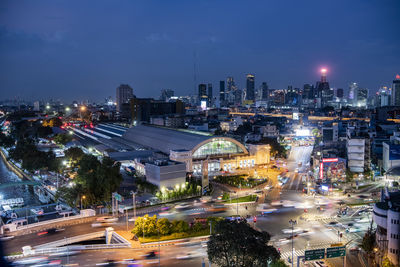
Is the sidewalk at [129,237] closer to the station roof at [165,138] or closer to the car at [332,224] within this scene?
the car at [332,224]

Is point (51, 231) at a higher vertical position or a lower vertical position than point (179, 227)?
lower

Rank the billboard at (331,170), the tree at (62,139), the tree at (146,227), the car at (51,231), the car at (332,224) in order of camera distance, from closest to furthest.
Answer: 1. the tree at (146,227)
2. the car at (51,231)
3. the car at (332,224)
4. the billboard at (331,170)
5. the tree at (62,139)

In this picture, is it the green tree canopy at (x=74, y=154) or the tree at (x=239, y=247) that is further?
the green tree canopy at (x=74, y=154)

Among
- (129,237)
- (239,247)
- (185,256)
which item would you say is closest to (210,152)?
(129,237)

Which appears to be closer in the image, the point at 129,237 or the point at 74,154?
the point at 129,237

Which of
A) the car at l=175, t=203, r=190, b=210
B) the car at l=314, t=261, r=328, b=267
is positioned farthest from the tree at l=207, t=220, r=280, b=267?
the car at l=175, t=203, r=190, b=210

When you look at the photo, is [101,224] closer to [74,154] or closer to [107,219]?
[107,219]

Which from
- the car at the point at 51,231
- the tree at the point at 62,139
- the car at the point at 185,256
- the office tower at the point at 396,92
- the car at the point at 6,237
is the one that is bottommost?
the car at the point at 6,237

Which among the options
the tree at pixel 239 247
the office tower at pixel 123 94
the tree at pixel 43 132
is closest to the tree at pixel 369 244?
the tree at pixel 239 247
